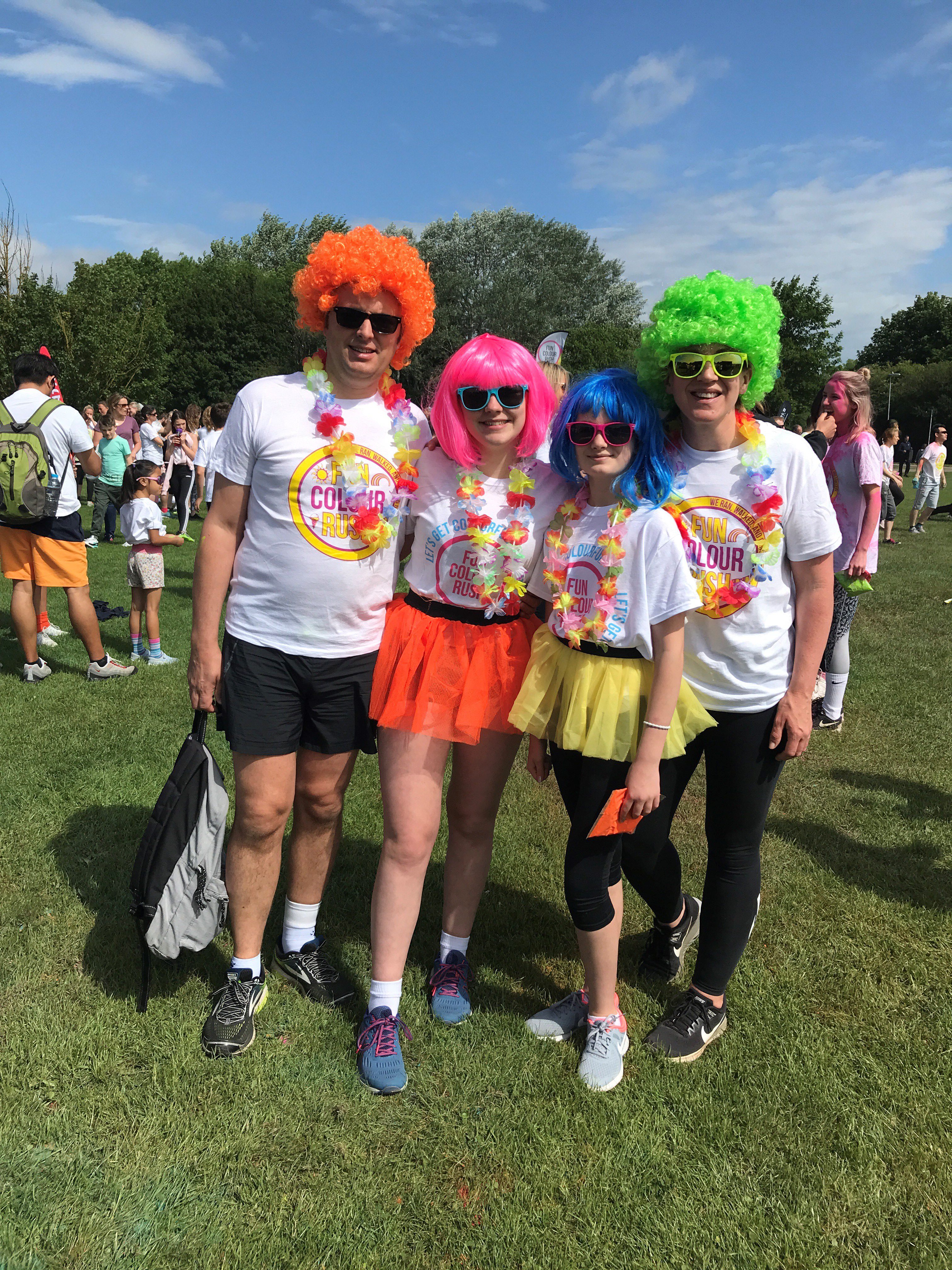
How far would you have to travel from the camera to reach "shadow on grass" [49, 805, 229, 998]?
3031mm

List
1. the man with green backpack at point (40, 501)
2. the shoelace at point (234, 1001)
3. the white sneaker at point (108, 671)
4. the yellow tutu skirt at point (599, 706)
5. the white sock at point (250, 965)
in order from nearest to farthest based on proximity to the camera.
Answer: the yellow tutu skirt at point (599, 706) → the shoelace at point (234, 1001) → the white sock at point (250, 965) → the man with green backpack at point (40, 501) → the white sneaker at point (108, 671)

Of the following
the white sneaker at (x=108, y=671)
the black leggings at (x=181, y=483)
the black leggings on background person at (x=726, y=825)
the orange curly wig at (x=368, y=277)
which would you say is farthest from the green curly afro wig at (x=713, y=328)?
the black leggings at (x=181, y=483)

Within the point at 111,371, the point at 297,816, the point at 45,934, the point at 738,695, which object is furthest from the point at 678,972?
the point at 111,371

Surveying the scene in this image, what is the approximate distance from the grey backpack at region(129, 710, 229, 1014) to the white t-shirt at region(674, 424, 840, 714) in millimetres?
1578

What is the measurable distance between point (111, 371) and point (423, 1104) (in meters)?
28.1

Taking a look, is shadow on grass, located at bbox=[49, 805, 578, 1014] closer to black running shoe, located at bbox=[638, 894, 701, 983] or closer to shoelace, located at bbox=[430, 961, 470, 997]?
shoelace, located at bbox=[430, 961, 470, 997]

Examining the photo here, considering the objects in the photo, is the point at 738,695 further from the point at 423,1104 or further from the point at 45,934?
the point at 45,934

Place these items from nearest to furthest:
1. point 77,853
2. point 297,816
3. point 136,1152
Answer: point 136,1152 < point 297,816 < point 77,853

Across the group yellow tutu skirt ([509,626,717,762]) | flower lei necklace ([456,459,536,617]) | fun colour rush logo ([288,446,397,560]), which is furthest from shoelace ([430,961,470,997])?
fun colour rush logo ([288,446,397,560])

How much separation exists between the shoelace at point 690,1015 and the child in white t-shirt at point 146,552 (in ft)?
17.0

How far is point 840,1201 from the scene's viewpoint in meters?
2.19

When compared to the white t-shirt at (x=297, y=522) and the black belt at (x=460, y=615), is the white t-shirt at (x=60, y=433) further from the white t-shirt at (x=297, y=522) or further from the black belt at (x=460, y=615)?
the black belt at (x=460, y=615)

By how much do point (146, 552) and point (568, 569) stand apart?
513 centimetres

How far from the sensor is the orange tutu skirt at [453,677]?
8.34 feet
